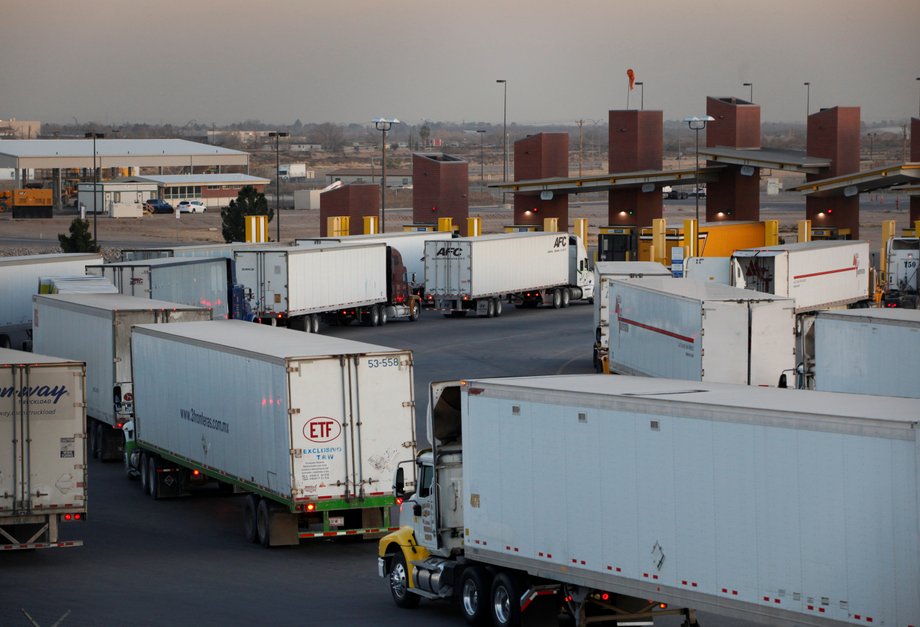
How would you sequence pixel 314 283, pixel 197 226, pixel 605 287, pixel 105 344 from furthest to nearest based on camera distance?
pixel 197 226 < pixel 314 283 < pixel 605 287 < pixel 105 344

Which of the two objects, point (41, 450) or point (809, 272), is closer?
point (41, 450)

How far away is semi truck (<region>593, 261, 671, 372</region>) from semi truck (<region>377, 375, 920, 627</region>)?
84.0 ft

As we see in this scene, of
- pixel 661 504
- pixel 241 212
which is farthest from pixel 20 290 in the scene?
pixel 661 504

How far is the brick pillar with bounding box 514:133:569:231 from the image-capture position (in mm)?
84438

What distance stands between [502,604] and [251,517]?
8.20 metres

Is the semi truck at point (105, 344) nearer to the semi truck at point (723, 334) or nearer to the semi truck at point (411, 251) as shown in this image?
the semi truck at point (723, 334)

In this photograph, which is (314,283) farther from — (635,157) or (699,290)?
(635,157)

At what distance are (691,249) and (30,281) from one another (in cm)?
2856

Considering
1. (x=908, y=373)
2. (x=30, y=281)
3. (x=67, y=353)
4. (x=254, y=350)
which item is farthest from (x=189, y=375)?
(x=30, y=281)

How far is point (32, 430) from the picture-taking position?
921 inches

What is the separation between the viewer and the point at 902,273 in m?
64.8

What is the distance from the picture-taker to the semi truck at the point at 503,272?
203 feet

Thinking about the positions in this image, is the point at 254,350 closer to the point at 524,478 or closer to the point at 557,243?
the point at 524,478

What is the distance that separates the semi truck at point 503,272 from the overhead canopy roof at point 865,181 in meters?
13.7
